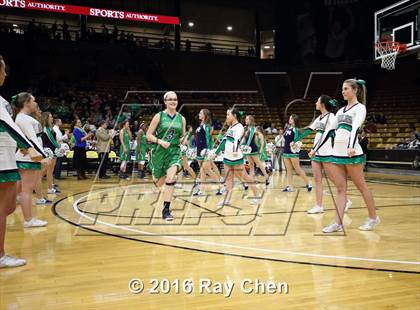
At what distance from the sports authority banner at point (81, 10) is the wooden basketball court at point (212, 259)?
54.5 ft

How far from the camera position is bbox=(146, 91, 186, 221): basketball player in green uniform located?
6.42 meters

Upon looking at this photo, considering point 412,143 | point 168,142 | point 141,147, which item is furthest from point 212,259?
point 412,143

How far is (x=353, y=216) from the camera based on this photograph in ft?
23.4

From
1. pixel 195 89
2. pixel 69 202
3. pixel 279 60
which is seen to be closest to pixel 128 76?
pixel 195 89

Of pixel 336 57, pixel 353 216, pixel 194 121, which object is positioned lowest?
pixel 353 216

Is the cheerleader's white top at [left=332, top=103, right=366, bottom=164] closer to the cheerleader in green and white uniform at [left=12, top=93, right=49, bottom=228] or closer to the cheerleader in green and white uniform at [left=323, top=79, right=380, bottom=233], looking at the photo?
the cheerleader in green and white uniform at [left=323, top=79, right=380, bottom=233]

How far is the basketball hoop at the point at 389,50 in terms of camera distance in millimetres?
12115

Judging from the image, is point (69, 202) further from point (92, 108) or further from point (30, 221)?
point (92, 108)

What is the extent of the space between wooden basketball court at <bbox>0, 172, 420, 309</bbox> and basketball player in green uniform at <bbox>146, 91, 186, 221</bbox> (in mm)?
655

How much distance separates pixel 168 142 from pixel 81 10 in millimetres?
19171

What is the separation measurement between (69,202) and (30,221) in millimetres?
2707

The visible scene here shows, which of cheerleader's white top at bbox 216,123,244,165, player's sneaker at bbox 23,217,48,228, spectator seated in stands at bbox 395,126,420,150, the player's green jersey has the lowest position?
player's sneaker at bbox 23,217,48,228

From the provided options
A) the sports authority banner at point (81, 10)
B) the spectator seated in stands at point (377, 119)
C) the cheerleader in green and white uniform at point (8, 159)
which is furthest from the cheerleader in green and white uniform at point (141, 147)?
the spectator seated in stands at point (377, 119)

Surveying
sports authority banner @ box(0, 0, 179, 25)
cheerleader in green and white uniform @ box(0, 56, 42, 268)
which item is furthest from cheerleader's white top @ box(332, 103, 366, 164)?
sports authority banner @ box(0, 0, 179, 25)
